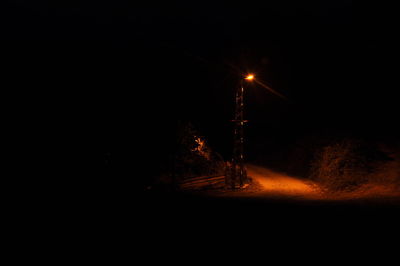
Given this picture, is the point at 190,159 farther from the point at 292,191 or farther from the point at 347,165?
the point at 347,165

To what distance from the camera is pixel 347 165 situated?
20.8m

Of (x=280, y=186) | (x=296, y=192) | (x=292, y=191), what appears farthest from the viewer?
(x=280, y=186)

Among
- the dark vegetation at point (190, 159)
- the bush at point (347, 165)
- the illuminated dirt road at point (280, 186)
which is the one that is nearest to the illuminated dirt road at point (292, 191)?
the illuminated dirt road at point (280, 186)

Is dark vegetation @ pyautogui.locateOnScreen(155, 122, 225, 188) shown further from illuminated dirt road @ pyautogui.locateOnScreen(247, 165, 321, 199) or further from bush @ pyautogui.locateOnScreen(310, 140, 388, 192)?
bush @ pyautogui.locateOnScreen(310, 140, 388, 192)

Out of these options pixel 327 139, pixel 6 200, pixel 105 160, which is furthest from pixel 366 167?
pixel 6 200

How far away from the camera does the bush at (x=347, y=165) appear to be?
19.6 meters

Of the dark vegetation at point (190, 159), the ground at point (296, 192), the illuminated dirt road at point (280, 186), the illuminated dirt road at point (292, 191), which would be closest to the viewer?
the ground at point (296, 192)

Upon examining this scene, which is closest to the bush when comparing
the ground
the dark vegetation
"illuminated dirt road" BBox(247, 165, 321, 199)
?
the ground

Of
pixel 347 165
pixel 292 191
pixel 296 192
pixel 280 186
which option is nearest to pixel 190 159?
pixel 280 186

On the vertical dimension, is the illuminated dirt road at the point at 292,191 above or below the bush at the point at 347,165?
below

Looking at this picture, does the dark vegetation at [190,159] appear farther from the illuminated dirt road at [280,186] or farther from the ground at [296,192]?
the illuminated dirt road at [280,186]

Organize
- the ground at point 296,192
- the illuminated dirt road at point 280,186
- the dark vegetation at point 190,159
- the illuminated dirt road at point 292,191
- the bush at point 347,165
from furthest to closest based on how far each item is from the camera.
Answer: the dark vegetation at point 190,159
the bush at point 347,165
the illuminated dirt road at point 280,186
the illuminated dirt road at point 292,191
the ground at point 296,192

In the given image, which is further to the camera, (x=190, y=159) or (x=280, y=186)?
(x=190, y=159)

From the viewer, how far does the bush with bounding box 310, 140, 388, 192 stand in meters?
19.6
